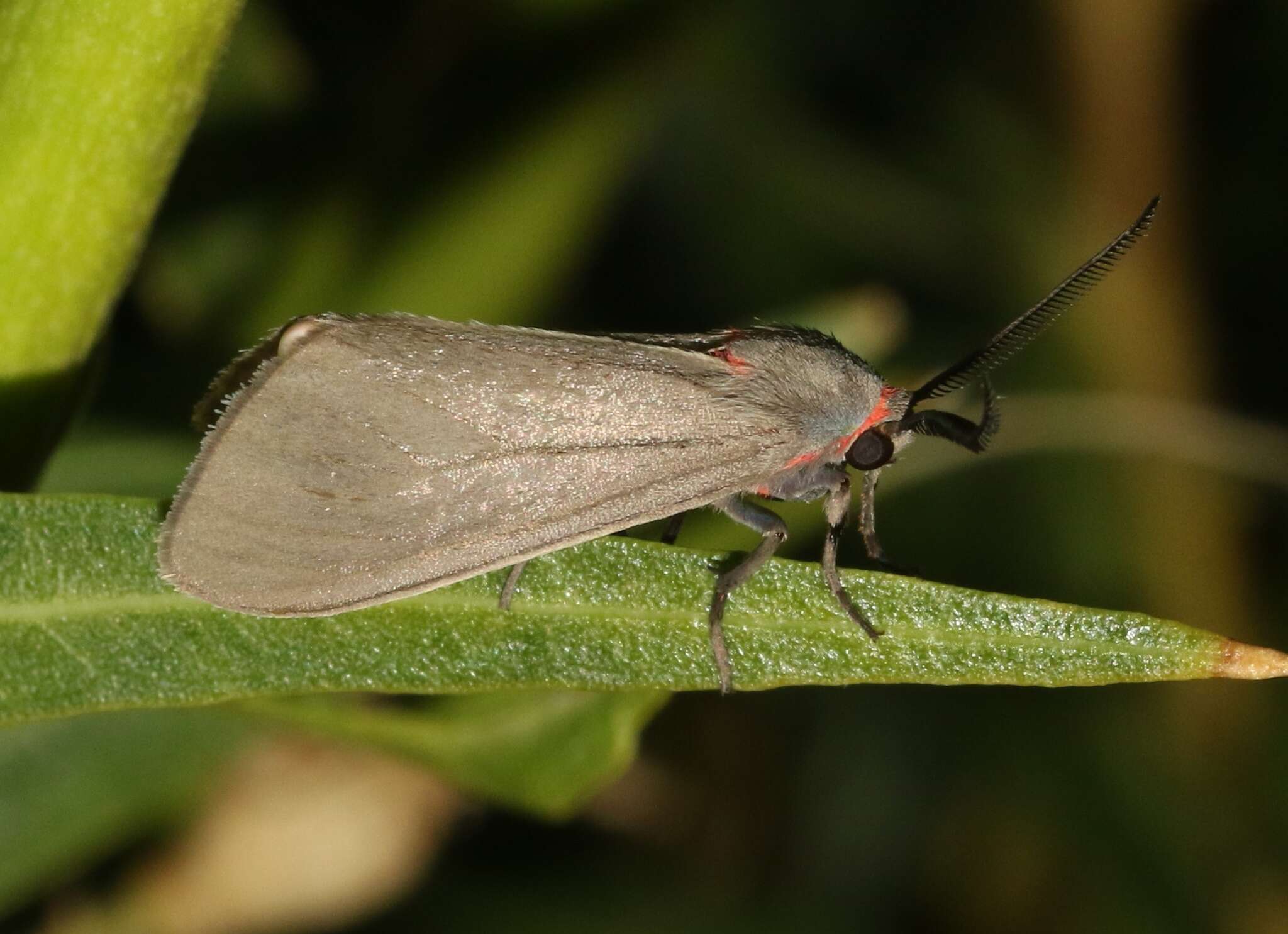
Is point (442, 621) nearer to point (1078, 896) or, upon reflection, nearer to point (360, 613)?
point (360, 613)

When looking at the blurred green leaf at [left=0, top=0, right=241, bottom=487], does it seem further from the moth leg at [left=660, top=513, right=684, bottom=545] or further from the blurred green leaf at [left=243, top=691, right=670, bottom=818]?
the moth leg at [left=660, top=513, right=684, bottom=545]

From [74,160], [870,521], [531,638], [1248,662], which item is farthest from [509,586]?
[870,521]

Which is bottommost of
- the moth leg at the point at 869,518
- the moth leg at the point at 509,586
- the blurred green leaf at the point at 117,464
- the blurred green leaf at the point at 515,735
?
the blurred green leaf at the point at 117,464

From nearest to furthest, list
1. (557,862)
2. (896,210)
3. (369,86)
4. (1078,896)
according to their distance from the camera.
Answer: (369,86) → (557,862) → (1078,896) → (896,210)

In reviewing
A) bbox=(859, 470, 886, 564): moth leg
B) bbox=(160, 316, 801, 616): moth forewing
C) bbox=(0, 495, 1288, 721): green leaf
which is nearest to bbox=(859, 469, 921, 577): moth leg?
bbox=(859, 470, 886, 564): moth leg

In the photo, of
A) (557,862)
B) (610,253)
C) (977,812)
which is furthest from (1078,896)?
(610,253)

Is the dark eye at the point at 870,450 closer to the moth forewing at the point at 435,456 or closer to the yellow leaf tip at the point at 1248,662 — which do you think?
the moth forewing at the point at 435,456

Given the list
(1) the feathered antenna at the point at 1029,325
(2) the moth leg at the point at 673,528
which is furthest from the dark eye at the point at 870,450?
(2) the moth leg at the point at 673,528
